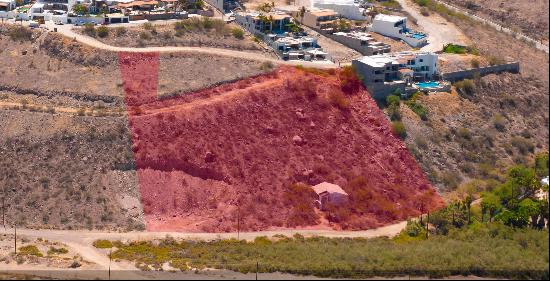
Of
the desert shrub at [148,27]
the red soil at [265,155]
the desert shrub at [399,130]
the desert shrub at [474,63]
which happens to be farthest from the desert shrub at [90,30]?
the desert shrub at [474,63]

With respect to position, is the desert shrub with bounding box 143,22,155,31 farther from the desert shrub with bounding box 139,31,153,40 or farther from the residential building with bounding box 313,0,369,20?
the residential building with bounding box 313,0,369,20

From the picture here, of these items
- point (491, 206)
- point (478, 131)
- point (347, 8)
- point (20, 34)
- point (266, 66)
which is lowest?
point (491, 206)

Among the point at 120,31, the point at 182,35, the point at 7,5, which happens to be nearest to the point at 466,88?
the point at 182,35

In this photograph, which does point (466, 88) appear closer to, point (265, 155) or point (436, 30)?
point (436, 30)

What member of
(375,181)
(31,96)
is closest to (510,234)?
(375,181)

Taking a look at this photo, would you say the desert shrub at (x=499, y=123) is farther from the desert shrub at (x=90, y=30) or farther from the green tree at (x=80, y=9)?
the green tree at (x=80, y=9)

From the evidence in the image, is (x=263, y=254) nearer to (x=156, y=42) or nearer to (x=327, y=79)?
(x=327, y=79)
